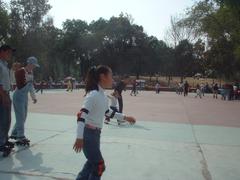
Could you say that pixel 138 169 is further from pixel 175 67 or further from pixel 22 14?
pixel 175 67

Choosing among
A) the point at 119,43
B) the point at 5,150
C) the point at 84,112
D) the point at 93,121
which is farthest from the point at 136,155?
the point at 119,43

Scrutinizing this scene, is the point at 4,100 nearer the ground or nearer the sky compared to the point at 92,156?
nearer the sky

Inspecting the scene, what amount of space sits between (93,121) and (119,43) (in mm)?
74469

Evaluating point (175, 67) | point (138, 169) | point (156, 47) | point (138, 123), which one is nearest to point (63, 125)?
point (138, 123)

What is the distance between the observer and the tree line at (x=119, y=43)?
49219 millimetres

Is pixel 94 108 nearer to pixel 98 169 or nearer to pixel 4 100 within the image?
pixel 98 169

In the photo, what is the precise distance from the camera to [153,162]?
6934mm

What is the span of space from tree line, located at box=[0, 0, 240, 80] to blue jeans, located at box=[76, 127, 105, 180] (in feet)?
137

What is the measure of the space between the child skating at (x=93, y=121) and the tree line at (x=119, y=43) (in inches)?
1637

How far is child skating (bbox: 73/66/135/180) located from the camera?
4539mm

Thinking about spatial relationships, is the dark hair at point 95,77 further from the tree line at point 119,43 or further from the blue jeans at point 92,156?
the tree line at point 119,43

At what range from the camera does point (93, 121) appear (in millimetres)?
4660

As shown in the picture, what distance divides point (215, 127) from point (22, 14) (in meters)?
52.9

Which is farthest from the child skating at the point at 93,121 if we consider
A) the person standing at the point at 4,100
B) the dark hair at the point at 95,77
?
the person standing at the point at 4,100
